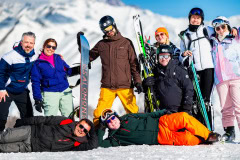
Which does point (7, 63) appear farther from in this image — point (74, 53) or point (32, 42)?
point (74, 53)

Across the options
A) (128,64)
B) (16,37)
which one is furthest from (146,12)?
(128,64)

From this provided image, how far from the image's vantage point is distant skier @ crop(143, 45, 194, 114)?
4828mm

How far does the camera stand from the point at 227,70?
5.07 m

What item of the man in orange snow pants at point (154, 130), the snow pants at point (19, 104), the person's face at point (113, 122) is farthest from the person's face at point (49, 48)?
the person's face at point (113, 122)

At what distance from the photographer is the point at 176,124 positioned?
4344 millimetres

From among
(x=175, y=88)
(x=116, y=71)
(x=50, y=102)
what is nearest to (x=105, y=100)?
(x=116, y=71)

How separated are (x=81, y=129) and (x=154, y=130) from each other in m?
1.09

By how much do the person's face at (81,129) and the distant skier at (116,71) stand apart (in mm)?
859

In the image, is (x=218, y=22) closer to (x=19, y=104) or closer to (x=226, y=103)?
(x=226, y=103)

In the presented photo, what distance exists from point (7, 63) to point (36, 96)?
678 mm

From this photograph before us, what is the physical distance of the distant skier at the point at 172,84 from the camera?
483 centimetres

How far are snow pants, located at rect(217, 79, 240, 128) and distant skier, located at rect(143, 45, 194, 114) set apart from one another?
0.64m

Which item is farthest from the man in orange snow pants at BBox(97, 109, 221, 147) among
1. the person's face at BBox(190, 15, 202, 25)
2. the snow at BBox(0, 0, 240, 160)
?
the snow at BBox(0, 0, 240, 160)

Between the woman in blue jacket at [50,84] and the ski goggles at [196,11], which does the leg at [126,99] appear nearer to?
the woman in blue jacket at [50,84]
